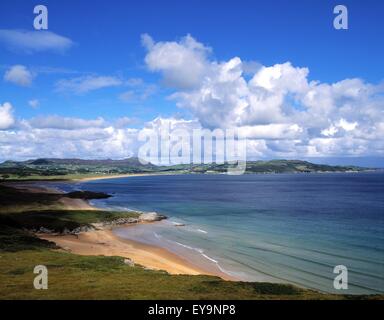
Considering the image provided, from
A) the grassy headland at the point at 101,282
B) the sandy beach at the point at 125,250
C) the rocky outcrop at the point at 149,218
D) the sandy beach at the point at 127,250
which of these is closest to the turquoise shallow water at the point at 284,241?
the sandy beach at the point at 127,250

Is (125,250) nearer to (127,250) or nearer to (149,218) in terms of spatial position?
(127,250)

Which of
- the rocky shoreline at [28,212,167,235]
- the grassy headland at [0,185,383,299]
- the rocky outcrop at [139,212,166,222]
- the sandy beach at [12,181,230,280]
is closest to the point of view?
the grassy headland at [0,185,383,299]

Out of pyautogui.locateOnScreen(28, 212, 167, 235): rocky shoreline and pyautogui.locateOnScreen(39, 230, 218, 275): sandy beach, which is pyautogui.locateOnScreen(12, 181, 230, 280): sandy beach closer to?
pyautogui.locateOnScreen(39, 230, 218, 275): sandy beach

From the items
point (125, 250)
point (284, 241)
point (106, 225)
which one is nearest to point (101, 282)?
point (125, 250)

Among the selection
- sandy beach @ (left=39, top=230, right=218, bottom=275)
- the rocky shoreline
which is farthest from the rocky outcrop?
sandy beach @ (left=39, top=230, right=218, bottom=275)

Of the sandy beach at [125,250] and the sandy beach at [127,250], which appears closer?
the sandy beach at [127,250]

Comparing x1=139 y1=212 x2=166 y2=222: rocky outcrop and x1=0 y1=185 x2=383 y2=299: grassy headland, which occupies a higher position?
x1=0 y1=185 x2=383 y2=299: grassy headland

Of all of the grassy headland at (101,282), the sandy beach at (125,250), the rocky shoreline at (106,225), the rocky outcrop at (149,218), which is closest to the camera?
the grassy headland at (101,282)

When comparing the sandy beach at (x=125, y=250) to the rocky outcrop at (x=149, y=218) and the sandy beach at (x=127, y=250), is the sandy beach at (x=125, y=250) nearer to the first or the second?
the sandy beach at (x=127, y=250)
